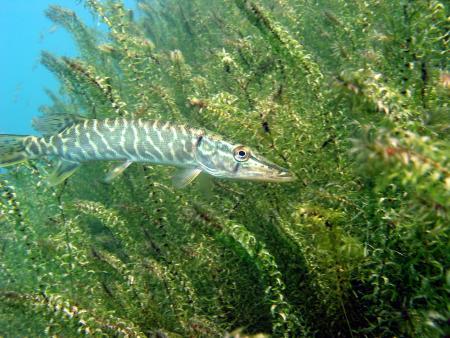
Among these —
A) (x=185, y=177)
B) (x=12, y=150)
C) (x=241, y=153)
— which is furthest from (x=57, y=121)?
(x=241, y=153)

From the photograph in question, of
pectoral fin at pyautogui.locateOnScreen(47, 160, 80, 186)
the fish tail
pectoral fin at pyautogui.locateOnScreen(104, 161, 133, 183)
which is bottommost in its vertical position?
pectoral fin at pyautogui.locateOnScreen(104, 161, 133, 183)

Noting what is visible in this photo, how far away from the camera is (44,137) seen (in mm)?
4695

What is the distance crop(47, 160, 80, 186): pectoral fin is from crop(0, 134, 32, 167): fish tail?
375 millimetres

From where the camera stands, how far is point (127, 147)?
4.41m

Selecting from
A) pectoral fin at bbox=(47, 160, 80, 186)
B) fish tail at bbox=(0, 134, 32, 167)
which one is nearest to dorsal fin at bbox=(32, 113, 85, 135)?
fish tail at bbox=(0, 134, 32, 167)

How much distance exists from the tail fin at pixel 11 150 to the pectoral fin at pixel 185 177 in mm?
1907

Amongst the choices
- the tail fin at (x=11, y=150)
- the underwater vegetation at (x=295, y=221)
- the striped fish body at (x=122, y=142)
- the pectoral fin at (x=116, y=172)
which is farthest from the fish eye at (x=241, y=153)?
the tail fin at (x=11, y=150)

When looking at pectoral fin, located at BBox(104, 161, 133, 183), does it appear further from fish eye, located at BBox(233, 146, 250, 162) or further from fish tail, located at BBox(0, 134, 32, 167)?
fish eye, located at BBox(233, 146, 250, 162)

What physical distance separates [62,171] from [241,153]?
231 cm

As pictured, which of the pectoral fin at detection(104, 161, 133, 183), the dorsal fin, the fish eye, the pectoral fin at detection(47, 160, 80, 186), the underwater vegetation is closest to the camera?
the underwater vegetation

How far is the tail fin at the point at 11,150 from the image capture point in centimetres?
438

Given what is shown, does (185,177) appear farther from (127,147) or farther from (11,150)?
(11,150)

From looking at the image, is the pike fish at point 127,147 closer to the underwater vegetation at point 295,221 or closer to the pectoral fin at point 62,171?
the pectoral fin at point 62,171

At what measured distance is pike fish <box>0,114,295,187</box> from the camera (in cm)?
410
